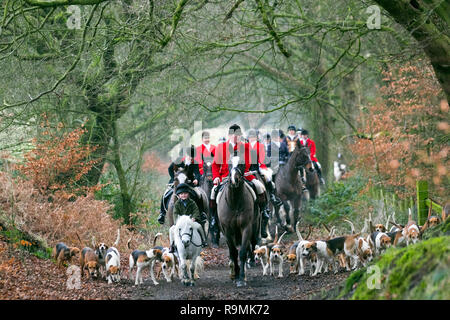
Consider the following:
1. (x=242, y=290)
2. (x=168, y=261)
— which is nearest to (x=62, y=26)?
(x=168, y=261)

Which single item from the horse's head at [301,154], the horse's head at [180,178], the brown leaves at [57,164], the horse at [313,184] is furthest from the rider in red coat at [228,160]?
the horse at [313,184]

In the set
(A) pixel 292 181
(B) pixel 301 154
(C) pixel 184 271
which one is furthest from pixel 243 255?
(A) pixel 292 181

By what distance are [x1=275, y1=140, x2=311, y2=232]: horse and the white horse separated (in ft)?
23.6

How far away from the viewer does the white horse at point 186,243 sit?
10859 millimetres

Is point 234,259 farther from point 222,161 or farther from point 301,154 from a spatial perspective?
point 301,154

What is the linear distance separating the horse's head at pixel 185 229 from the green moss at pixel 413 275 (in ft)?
12.6

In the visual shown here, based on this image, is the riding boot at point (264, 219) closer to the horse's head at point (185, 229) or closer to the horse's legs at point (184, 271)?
the horse's head at point (185, 229)

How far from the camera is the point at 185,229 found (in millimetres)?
10867

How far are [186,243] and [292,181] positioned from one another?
795 centimetres

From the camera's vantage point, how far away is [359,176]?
20734mm

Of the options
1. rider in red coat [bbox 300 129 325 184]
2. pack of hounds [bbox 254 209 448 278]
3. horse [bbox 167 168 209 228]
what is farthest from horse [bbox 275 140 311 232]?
pack of hounds [bbox 254 209 448 278]

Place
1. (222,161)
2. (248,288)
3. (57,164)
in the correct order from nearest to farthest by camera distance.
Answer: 1. (248,288)
2. (222,161)
3. (57,164)
